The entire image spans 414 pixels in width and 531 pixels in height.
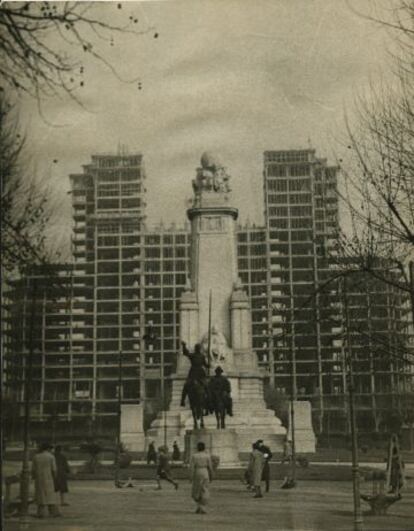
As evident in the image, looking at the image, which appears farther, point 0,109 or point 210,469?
point 210,469

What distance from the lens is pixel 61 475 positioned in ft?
39.1

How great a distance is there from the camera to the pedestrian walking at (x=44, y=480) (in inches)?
440

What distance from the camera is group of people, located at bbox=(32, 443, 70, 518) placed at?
36.8 ft

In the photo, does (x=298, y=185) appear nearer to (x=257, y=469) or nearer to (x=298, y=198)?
(x=298, y=198)

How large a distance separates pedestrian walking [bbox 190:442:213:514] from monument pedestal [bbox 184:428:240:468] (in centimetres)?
528

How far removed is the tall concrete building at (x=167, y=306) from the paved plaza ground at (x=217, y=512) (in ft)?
6.17

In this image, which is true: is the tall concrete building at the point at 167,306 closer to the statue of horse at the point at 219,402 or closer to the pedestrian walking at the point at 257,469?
the statue of horse at the point at 219,402

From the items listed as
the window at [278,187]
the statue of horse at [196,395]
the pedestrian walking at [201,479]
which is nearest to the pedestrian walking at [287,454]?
the statue of horse at [196,395]

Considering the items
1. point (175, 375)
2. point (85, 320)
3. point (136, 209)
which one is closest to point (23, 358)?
point (85, 320)

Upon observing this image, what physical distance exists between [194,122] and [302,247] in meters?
8.85

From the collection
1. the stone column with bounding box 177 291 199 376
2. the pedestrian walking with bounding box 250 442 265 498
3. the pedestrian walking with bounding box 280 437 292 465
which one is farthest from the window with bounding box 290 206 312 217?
the stone column with bounding box 177 291 199 376

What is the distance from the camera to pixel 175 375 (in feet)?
109

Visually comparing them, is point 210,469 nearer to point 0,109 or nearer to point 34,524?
point 34,524

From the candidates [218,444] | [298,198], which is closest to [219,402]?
[218,444]
